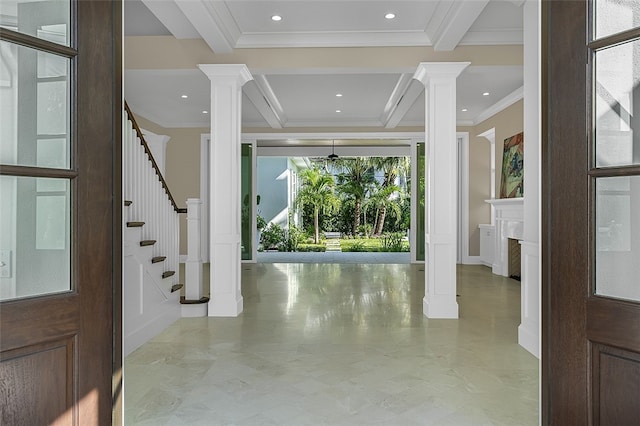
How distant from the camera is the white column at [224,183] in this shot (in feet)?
15.2

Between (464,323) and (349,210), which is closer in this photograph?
(464,323)

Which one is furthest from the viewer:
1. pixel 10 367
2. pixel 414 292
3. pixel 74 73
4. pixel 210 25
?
pixel 414 292

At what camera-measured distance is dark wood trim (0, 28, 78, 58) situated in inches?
58.4

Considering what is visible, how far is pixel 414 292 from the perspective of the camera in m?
6.06

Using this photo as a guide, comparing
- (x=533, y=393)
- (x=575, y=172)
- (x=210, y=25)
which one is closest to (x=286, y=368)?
(x=533, y=393)

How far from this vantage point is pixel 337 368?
3.07m

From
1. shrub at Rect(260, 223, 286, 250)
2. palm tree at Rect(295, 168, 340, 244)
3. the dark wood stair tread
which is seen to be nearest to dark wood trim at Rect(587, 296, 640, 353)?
the dark wood stair tread

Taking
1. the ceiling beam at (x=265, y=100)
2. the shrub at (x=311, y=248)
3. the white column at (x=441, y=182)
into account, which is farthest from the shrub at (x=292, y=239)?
the white column at (x=441, y=182)

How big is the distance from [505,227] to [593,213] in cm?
602

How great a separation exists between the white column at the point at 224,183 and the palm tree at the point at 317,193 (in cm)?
954

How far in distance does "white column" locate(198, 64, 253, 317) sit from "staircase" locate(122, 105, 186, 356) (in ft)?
1.54

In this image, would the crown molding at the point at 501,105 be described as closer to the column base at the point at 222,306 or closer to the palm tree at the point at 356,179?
the column base at the point at 222,306

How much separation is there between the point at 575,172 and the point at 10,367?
221 centimetres

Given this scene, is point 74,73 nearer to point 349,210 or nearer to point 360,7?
point 360,7
